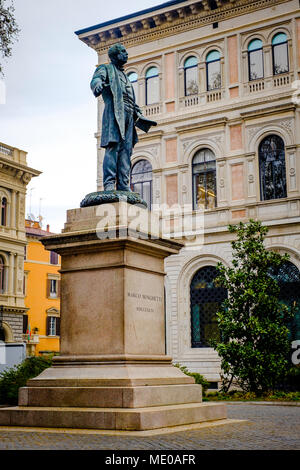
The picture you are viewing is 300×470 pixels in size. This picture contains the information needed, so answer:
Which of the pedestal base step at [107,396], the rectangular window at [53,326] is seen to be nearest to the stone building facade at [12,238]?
the rectangular window at [53,326]

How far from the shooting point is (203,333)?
25.8m

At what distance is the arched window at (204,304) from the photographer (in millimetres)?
25697

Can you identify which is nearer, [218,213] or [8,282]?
[218,213]

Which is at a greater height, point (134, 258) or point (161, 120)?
point (161, 120)

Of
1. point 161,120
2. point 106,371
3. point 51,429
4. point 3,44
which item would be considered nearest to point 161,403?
point 106,371

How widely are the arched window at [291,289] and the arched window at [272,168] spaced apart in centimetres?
302

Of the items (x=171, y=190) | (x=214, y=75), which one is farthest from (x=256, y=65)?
(x=171, y=190)

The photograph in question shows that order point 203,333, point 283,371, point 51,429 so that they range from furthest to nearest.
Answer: point 203,333 < point 283,371 < point 51,429

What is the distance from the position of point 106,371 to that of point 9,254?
36.5m

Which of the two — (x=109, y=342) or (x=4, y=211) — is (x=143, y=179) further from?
(x=109, y=342)

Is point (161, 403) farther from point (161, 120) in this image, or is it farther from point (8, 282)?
point (8, 282)

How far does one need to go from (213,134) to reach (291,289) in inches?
302

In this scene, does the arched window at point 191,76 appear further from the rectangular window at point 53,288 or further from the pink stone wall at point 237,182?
the rectangular window at point 53,288

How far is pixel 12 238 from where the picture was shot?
4344 cm
